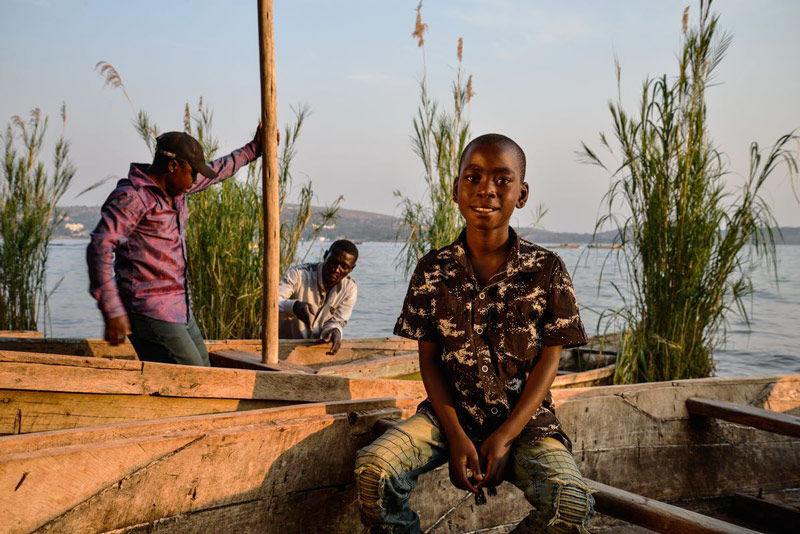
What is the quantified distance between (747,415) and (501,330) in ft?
5.43

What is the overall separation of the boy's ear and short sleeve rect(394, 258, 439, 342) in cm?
39

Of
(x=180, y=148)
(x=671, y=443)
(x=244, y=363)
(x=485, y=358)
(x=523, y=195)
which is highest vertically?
(x=180, y=148)

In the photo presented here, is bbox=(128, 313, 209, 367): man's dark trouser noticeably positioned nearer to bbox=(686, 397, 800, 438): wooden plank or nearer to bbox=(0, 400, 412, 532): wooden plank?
bbox=(0, 400, 412, 532): wooden plank

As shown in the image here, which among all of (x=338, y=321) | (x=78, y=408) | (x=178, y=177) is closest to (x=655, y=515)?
(x=78, y=408)

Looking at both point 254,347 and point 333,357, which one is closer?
point 254,347

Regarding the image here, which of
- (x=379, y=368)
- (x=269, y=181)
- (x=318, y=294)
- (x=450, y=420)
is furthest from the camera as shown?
(x=318, y=294)

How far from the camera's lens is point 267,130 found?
3.64 m

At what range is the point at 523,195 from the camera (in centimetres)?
225

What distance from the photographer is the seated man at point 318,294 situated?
196 inches

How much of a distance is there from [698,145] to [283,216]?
366cm

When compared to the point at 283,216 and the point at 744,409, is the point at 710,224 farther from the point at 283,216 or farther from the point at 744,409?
the point at 283,216

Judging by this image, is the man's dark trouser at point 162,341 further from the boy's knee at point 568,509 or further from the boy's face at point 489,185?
the boy's knee at point 568,509

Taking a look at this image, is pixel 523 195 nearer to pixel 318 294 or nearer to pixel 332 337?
pixel 332 337

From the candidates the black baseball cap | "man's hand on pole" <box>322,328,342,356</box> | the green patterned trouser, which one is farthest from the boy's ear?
"man's hand on pole" <box>322,328,342,356</box>
